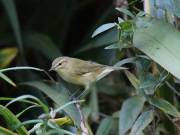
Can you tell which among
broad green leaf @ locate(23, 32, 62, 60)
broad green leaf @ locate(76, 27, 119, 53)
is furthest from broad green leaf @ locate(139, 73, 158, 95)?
broad green leaf @ locate(23, 32, 62, 60)

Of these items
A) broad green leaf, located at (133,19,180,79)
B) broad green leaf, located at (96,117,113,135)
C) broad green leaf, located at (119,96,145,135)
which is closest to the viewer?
broad green leaf, located at (133,19,180,79)

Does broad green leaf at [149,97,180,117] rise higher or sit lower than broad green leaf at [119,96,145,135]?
higher

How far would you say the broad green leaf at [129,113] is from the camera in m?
1.88

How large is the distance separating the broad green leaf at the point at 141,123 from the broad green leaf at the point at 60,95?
193 millimetres

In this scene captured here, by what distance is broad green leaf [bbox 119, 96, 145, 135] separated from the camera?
6.18ft

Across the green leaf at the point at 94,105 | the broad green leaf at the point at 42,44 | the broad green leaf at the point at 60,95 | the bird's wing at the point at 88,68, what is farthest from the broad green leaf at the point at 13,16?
the bird's wing at the point at 88,68

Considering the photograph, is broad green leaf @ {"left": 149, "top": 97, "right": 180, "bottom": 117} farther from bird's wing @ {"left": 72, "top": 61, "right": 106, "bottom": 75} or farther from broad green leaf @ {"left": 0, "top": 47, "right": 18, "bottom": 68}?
broad green leaf @ {"left": 0, "top": 47, "right": 18, "bottom": 68}

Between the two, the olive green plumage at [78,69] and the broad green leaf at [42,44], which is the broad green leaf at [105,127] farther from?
the broad green leaf at [42,44]

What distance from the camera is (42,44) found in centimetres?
286

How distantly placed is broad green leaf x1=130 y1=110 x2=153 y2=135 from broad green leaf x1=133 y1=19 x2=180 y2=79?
241 mm

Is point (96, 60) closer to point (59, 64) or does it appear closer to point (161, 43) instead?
point (59, 64)

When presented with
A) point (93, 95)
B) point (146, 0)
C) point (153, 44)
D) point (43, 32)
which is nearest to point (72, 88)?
point (93, 95)

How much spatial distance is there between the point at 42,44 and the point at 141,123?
46.3 inches

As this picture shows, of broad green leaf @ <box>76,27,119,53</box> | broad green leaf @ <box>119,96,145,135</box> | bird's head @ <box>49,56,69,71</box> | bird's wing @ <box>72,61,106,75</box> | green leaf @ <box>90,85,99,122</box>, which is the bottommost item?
green leaf @ <box>90,85,99,122</box>
